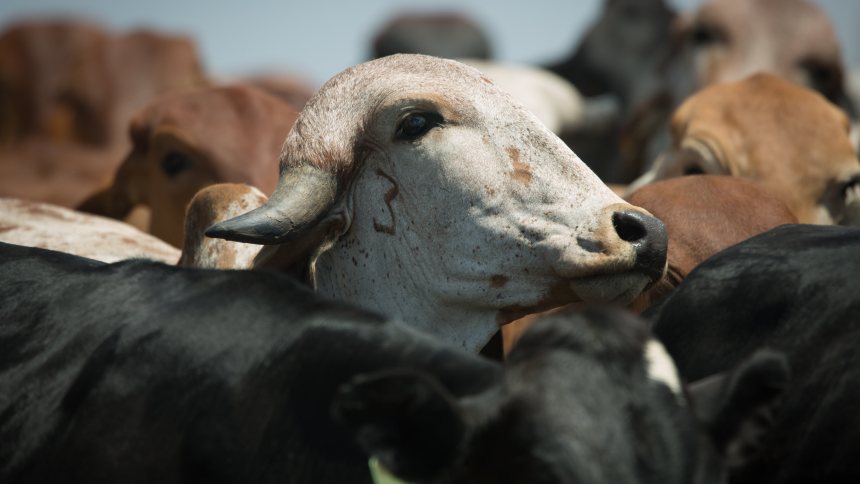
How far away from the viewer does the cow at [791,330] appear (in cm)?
318

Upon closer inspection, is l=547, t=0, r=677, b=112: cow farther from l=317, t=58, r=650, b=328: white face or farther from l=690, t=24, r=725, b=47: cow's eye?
l=317, t=58, r=650, b=328: white face

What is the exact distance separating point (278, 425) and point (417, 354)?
1.15 feet

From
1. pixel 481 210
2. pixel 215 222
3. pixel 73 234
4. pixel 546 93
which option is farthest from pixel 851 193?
pixel 546 93

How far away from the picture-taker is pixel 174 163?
6539mm

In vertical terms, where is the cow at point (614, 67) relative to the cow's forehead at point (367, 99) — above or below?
below

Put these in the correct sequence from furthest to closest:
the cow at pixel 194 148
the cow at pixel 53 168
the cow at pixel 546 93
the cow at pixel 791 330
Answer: the cow at pixel 546 93, the cow at pixel 53 168, the cow at pixel 194 148, the cow at pixel 791 330

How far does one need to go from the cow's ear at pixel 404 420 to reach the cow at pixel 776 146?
3.17m

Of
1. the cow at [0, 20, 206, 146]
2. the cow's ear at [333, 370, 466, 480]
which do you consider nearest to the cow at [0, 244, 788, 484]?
the cow's ear at [333, 370, 466, 480]

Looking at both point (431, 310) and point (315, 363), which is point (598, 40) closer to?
point (431, 310)

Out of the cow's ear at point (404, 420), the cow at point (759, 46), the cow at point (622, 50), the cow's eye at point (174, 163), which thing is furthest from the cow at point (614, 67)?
the cow's ear at point (404, 420)

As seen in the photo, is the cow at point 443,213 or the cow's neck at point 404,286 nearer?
the cow at point 443,213

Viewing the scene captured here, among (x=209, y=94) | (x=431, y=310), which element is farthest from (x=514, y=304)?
(x=209, y=94)

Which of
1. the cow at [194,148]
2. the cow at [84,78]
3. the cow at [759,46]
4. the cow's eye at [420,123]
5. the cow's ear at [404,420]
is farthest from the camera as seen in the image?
the cow at [84,78]

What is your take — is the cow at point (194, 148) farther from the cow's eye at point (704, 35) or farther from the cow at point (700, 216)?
the cow's eye at point (704, 35)
